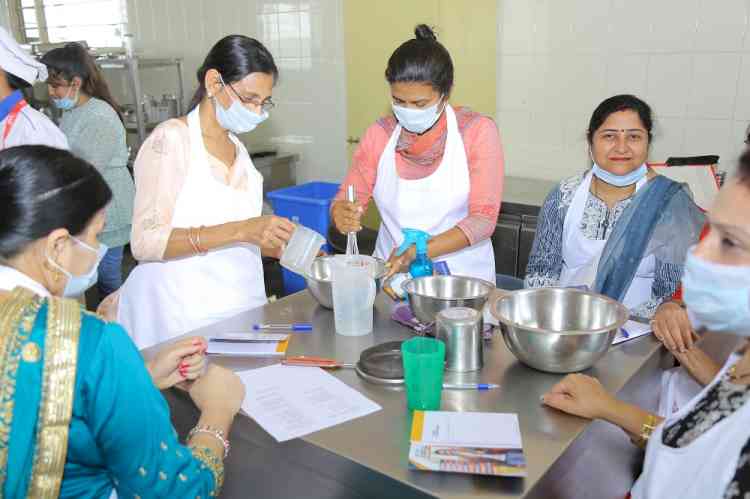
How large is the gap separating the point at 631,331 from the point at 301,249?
92 centimetres

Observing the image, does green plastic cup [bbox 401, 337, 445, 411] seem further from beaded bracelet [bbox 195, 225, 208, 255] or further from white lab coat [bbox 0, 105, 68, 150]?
white lab coat [bbox 0, 105, 68, 150]

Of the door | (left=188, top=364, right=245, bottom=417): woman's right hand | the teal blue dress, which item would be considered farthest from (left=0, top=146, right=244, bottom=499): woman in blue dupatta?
the door

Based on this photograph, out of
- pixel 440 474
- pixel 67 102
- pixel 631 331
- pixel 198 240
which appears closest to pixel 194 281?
pixel 198 240

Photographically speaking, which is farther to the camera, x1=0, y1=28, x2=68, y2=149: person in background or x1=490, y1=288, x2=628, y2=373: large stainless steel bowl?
x1=0, y1=28, x2=68, y2=149: person in background

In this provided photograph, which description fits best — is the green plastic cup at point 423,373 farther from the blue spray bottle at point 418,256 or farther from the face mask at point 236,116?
the face mask at point 236,116

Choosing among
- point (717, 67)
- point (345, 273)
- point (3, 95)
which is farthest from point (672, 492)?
point (3, 95)

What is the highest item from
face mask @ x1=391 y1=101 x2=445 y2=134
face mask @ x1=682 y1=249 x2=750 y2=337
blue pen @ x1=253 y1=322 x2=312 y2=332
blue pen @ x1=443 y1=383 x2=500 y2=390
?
face mask @ x1=391 y1=101 x2=445 y2=134

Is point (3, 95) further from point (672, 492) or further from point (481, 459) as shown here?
point (672, 492)

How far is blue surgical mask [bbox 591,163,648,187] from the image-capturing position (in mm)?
2232

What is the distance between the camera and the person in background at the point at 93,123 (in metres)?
3.57

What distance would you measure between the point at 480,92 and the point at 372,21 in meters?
0.83

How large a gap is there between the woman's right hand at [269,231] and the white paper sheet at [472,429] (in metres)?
0.74

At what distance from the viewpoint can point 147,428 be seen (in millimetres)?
1042

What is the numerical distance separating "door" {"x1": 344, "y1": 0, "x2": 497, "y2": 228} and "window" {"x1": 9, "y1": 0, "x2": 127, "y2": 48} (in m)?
2.53
